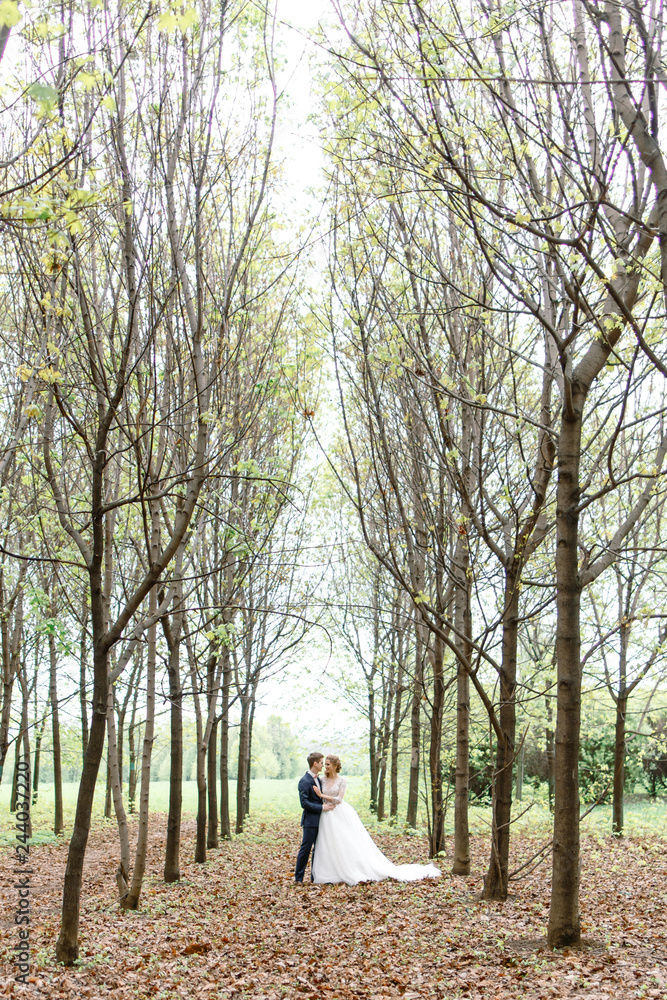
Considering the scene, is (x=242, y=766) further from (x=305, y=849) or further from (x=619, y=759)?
(x=619, y=759)

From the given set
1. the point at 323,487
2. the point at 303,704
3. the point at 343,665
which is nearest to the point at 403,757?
the point at 303,704

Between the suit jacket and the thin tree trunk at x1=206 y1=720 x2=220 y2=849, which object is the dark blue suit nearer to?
the suit jacket

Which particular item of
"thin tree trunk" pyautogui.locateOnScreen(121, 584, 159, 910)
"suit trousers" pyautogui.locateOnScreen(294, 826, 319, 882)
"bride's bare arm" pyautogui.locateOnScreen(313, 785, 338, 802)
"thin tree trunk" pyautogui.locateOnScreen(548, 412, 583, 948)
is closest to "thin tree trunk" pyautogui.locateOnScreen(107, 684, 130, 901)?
"thin tree trunk" pyautogui.locateOnScreen(121, 584, 159, 910)

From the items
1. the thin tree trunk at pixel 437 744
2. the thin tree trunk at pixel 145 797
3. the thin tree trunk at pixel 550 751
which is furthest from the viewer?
the thin tree trunk at pixel 550 751

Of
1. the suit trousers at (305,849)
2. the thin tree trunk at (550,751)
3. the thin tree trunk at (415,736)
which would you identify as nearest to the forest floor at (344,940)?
the suit trousers at (305,849)

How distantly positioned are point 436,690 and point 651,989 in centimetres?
600

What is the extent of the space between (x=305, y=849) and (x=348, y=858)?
0.61 meters

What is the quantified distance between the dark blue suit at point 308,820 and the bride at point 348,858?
0.09m

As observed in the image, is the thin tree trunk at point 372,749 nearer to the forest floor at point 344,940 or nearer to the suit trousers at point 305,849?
the suit trousers at point 305,849

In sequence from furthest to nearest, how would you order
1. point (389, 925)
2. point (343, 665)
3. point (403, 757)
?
point (403, 757), point (343, 665), point (389, 925)

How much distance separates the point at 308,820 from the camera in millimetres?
10242

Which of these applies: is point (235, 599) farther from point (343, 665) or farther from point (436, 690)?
point (343, 665)

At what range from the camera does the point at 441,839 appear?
35.5 ft

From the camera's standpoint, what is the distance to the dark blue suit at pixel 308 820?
9.99 metres
